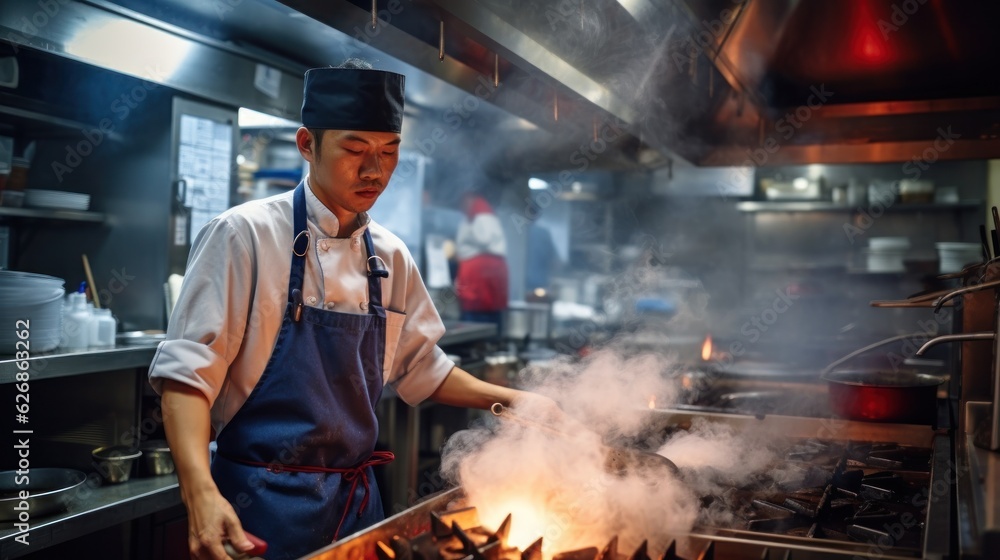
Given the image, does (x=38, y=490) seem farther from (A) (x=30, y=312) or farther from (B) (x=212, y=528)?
(B) (x=212, y=528)

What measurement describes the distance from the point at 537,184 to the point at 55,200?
507 cm

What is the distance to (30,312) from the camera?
2611 millimetres

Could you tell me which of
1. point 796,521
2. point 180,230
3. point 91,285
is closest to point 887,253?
point 796,521

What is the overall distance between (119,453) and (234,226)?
160 centimetres

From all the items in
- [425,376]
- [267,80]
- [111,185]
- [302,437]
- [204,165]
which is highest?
[267,80]

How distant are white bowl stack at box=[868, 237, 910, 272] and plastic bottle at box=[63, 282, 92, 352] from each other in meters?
6.74

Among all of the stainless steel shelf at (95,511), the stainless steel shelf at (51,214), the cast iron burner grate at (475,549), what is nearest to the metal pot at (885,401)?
the cast iron burner grate at (475,549)

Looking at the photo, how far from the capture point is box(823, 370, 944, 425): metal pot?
8.25 feet

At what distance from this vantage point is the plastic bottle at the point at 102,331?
2.93 m

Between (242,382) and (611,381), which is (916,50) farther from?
(242,382)

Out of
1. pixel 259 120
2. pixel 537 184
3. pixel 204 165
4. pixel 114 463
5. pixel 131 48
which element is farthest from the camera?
pixel 537 184

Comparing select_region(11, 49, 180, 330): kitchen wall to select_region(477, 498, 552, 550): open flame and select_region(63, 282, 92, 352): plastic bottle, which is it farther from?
select_region(477, 498, 552, 550): open flame

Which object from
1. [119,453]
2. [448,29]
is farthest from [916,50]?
[119,453]

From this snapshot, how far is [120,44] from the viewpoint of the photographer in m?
3.10
